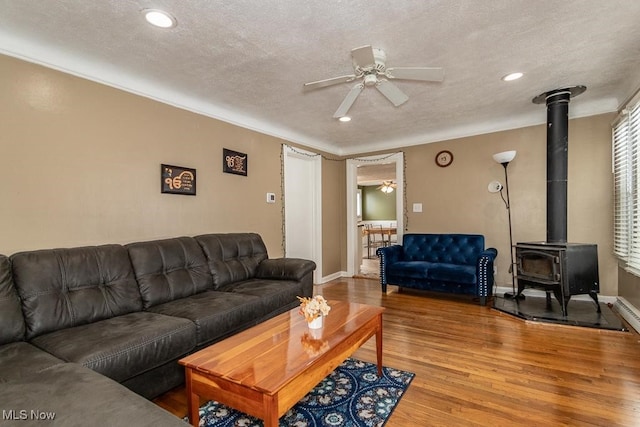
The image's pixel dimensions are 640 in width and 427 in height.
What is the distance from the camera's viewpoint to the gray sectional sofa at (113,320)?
1111mm

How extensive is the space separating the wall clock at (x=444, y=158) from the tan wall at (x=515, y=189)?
58mm

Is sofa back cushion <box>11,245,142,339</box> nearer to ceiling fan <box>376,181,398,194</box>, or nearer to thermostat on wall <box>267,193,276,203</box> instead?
thermostat on wall <box>267,193,276,203</box>

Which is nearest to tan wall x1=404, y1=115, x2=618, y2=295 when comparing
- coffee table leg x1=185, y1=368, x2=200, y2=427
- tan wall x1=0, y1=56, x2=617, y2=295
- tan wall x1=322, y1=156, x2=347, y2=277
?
tan wall x1=0, y1=56, x2=617, y2=295

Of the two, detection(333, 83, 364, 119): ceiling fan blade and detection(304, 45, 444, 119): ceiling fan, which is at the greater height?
detection(304, 45, 444, 119): ceiling fan

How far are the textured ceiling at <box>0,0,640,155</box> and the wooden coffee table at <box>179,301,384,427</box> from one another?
1.95 meters

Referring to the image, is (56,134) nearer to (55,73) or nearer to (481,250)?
(55,73)

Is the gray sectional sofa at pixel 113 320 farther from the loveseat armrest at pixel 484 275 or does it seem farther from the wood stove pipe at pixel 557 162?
the wood stove pipe at pixel 557 162

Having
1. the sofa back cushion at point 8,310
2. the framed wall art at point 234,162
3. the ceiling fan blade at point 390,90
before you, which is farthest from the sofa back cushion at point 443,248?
the sofa back cushion at point 8,310

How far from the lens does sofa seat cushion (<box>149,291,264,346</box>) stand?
2.11m

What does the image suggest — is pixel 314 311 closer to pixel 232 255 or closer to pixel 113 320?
pixel 113 320

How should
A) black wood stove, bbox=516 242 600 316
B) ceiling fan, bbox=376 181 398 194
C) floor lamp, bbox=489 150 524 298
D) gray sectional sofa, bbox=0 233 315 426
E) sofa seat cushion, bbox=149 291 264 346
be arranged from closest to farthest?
gray sectional sofa, bbox=0 233 315 426
sofa seat cushion, bbox=149 291 264 346
black wood stove, bbox=516 242 600 316
floor lamp, bbox=489 150 524 298
ceiling fan, bbox=376 181 398 194

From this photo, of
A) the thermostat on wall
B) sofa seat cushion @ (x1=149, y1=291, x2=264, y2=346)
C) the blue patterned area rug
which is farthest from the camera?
the thermostat on wall

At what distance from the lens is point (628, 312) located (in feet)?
10.3

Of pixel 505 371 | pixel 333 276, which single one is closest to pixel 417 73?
pixel 505 371
